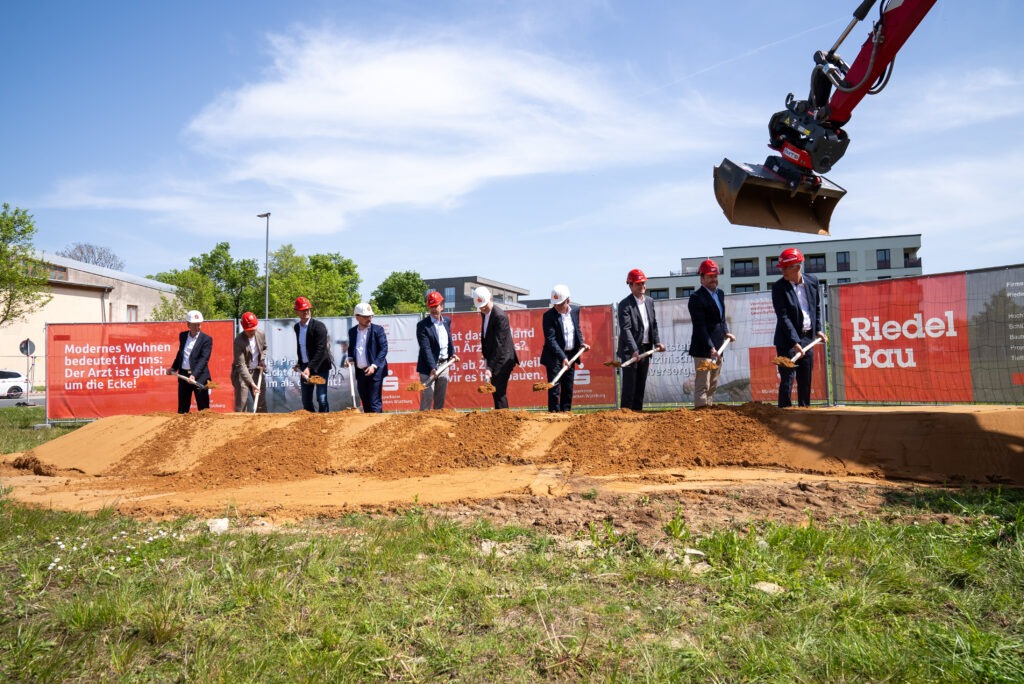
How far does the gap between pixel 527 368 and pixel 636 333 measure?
16.9 feet

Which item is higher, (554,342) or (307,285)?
(307,285)

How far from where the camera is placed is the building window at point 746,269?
70.3m

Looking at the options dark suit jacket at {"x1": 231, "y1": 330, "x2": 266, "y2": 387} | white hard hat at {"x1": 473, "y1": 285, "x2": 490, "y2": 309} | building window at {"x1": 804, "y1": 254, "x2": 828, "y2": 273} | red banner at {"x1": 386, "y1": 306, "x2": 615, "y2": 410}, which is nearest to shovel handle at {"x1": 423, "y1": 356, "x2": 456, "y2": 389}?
white hard hat at {"x1": 473, "y1": 285, "x2": 490, "y2": 309}

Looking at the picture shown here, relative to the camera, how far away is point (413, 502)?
5.06 m

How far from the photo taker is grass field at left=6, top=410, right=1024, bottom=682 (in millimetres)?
2432

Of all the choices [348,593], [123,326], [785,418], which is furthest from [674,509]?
[123,326]

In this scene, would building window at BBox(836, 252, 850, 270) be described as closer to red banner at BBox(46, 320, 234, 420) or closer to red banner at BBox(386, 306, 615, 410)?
red banner at BBox(386, 306, 615, 410)

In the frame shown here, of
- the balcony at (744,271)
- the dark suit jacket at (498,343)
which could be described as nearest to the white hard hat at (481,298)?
the dark suit jacket at (498,343)

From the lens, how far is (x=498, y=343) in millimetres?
9438

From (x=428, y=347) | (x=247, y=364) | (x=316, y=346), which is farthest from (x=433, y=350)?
(x=247, y=364)

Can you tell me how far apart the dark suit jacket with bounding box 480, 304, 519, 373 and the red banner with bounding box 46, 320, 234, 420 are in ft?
25.4

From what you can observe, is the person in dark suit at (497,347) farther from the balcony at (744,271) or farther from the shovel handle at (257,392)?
the balcony at (744,271)

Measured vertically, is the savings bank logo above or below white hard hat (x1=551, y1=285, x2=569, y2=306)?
below

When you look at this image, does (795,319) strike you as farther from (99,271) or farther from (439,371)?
(99,271)
